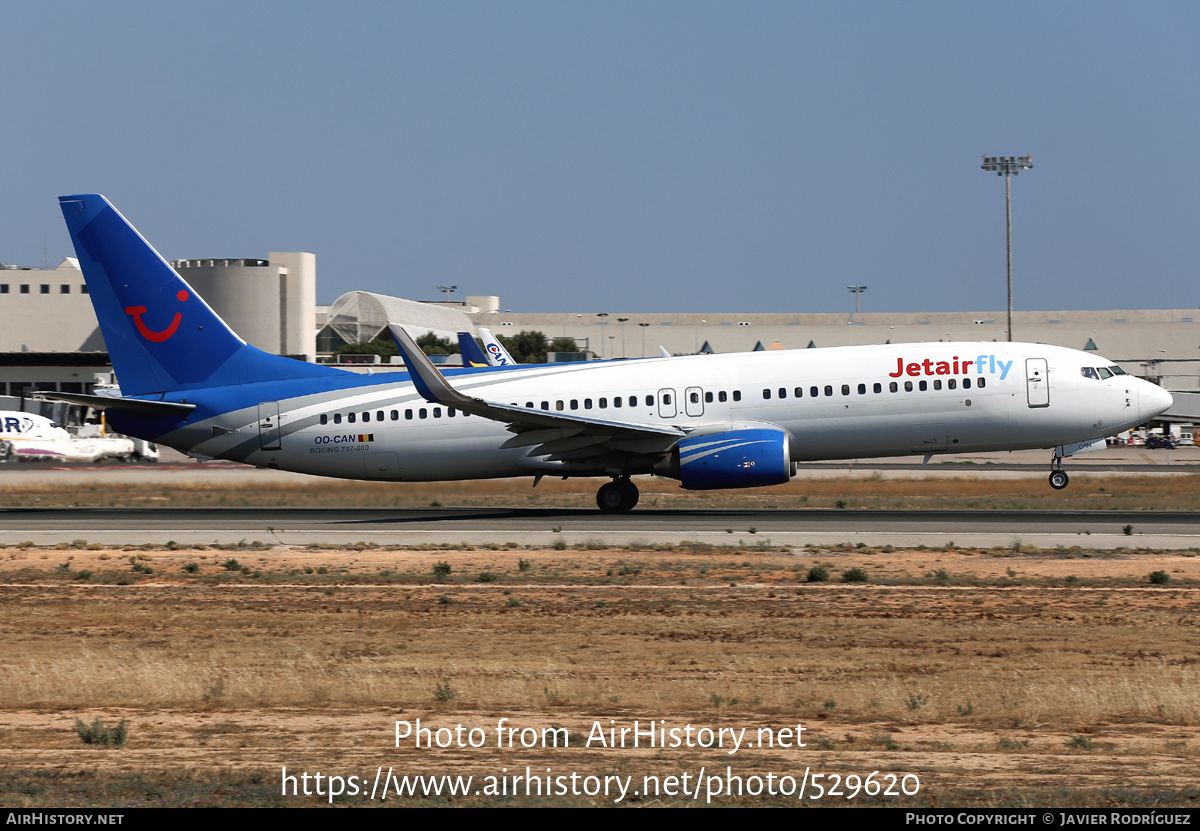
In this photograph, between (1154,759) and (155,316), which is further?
(155,316)

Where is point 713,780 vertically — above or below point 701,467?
below

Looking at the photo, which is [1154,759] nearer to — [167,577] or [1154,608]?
[1154,608]

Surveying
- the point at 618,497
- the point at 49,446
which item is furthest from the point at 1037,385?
the point at 49,446

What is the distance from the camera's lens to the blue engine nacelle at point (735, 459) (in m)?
29.0

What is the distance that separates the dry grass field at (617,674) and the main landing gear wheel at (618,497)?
7.68 m

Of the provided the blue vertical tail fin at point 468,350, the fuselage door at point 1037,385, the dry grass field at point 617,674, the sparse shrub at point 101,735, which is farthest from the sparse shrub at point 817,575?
the blue vertical tail fin at point 468,350

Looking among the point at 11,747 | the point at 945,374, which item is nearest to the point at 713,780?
the point at 11,747

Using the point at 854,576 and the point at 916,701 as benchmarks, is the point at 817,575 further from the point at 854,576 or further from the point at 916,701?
the point at 916,701

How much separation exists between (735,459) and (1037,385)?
8279mm

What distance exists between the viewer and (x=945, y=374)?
30234mm

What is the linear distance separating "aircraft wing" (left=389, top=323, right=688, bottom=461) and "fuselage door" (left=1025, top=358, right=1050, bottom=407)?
9073mm

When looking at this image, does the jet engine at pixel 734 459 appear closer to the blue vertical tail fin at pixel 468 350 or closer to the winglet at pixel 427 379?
the winglet at pixel 427 379

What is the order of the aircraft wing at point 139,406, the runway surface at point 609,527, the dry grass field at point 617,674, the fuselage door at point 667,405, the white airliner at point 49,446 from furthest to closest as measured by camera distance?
1. the white airliner at point 49,446
2. the fuselage door at point 667,405
3. the aircraft wing at point 139,406
4. the runway surface at point 609,527
5. the dry grass field at point 617,674

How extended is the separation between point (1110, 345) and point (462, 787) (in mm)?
112953
